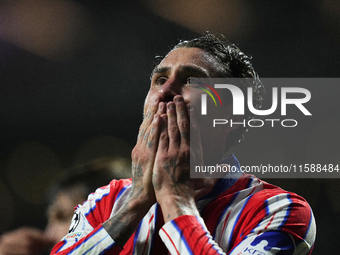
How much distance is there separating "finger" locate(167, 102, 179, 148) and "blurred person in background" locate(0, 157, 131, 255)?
2074 millimetres

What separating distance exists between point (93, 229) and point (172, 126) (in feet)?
1.53

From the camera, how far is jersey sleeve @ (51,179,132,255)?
909 millimetres

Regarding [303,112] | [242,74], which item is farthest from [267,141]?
[242,74]

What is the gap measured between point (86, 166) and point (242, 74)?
2646 millimetres

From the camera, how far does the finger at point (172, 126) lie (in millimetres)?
1040

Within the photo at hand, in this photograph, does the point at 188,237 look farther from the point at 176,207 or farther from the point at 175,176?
the point at 175,176

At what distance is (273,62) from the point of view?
139 inches

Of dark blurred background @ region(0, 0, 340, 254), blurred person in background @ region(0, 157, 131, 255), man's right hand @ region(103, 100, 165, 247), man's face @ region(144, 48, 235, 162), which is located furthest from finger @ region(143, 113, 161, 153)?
dark blurred background @ region(0, 0, 340, 254)

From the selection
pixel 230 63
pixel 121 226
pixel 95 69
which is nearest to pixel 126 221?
pixel 121 226

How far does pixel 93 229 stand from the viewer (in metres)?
1.07

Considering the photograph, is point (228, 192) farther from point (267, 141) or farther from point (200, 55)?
point (267, 141)

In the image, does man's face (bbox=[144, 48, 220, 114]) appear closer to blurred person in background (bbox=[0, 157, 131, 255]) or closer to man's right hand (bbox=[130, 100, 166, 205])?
man's right hand (bbox=[130, 100, 166, 205])

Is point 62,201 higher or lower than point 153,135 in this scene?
lower

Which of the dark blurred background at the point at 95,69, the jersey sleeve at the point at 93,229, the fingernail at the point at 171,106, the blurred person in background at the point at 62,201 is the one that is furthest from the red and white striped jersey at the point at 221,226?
the dark blurred background at the point at 95,69
